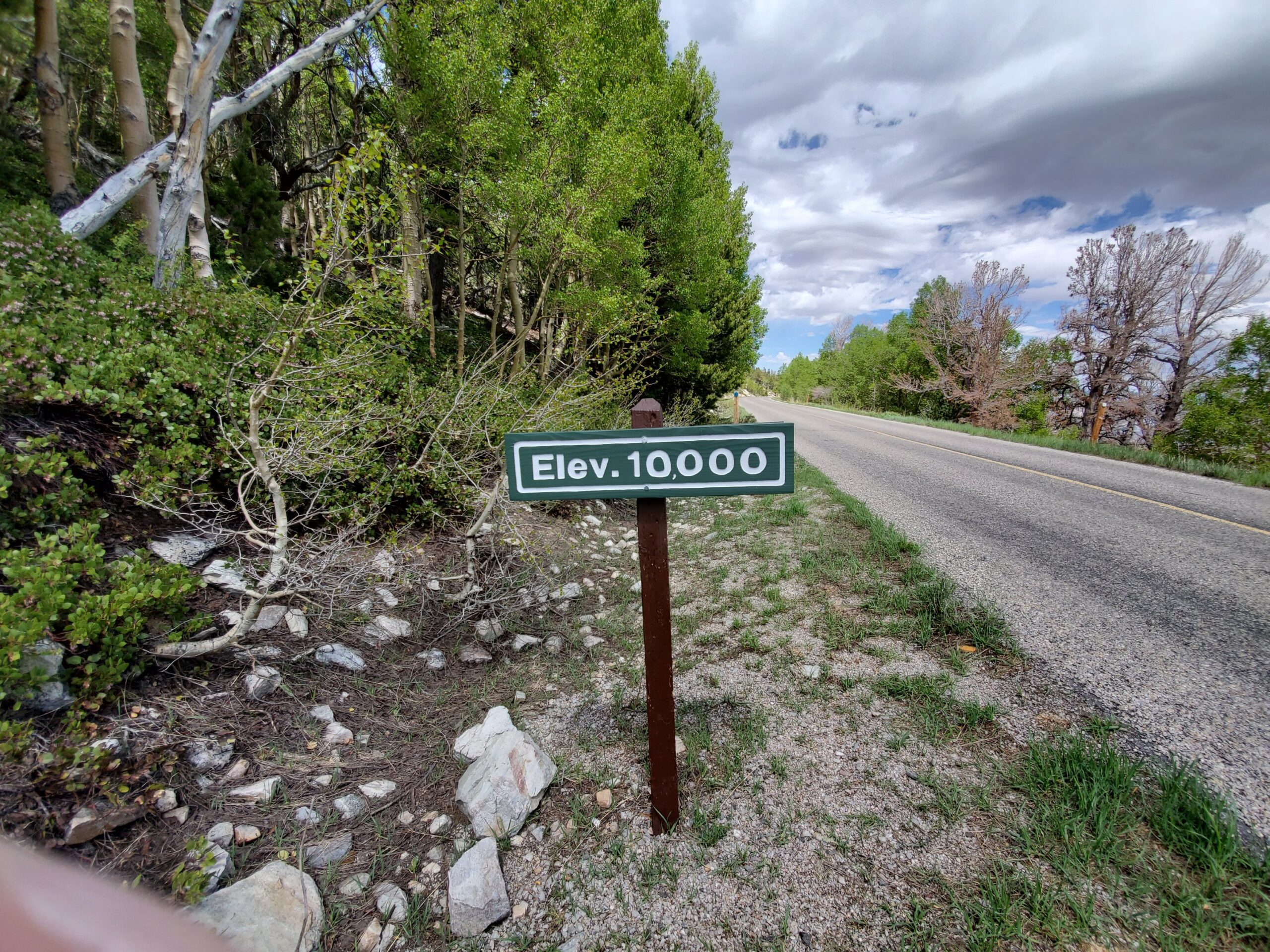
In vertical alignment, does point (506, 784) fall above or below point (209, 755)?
below

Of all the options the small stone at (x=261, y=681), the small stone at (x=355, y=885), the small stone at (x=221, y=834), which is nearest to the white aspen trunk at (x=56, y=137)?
the small stone at (x=261, y=681)

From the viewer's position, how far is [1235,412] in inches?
572

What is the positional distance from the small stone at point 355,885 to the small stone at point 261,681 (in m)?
1.13

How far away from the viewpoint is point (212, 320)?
12.4 ft

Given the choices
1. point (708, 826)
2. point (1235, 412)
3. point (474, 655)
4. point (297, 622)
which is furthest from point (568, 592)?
point (1235, 412)

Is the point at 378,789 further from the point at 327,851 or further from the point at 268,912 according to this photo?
the point at 268,912

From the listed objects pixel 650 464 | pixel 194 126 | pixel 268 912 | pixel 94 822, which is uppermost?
pixel 194 126

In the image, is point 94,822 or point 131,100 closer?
point 94,822

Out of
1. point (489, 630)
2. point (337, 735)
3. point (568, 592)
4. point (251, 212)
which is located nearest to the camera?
point (337, 735)

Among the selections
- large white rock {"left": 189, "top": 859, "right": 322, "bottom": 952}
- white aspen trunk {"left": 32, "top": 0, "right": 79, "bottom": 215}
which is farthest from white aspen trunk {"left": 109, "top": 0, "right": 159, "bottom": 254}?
large white rock {"left": 189, "top": 859, "right": 322, "bottom": 952}

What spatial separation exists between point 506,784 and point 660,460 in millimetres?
1615

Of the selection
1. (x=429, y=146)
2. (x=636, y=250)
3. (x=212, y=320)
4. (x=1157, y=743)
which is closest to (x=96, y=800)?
(x=212, y=320)

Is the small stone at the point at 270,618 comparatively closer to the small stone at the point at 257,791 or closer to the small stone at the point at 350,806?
the small stone at the point at 257,791

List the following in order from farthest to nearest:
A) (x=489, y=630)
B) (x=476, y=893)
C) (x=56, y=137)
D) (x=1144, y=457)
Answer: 1. (x=1144, y=457)
2. (x=56, y=137)
3. (x=489, y=630)
4. (x=476, y=893)
